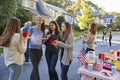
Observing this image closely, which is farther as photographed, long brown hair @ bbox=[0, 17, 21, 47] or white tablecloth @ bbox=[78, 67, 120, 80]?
long brown hair @ bbox=[0, 17, 21, 47]

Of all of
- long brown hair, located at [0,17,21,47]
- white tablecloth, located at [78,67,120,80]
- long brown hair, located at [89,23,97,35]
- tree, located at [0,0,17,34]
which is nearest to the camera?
white tablecloth, located at [78,67,120,80]

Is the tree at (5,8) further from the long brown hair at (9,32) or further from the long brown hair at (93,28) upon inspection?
the long brown hair at (9,32)

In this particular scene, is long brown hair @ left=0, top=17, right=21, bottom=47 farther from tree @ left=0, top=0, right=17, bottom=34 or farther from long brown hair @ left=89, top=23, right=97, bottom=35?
tree @ left=0, top=0, right=17, bottom=34

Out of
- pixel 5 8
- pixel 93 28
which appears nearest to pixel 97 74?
pixel 93 28

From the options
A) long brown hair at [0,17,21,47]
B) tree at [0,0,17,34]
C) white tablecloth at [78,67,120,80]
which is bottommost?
white tablecloth at [78,67,120,80]

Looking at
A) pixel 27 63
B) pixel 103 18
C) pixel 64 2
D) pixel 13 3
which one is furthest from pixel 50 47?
pixel 103 18

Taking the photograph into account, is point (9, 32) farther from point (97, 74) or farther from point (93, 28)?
point (93, 28)

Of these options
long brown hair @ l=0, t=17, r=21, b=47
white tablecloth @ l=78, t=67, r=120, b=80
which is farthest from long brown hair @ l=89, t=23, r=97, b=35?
long brown hair @ l=0, t=17, r=21, b=47

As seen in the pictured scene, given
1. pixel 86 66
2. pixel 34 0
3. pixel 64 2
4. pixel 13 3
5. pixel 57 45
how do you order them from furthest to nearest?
pixel 64 2 < pixel 34 0 < pixel 13 3 < pixel 57 45 < pixel 86 66

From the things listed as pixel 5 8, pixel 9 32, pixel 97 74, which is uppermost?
pixel 5 8

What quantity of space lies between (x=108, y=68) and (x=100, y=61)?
1.09 ft

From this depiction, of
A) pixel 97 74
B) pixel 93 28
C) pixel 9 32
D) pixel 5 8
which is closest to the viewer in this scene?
pixel 97 74

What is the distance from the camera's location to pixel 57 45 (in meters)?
6.46

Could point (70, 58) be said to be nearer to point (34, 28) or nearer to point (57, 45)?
point (57, 45)
